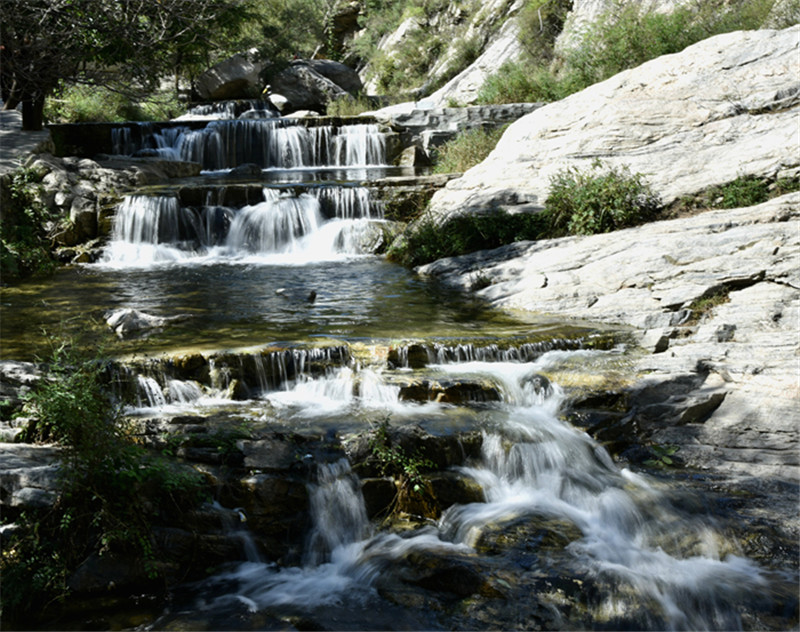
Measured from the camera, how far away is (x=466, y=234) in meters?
11.3

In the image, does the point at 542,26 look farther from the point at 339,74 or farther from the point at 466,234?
the point at 466,234

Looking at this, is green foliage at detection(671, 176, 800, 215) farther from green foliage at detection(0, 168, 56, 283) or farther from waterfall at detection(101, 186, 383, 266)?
A: green foliage at detection(0, 168, 56, 283)

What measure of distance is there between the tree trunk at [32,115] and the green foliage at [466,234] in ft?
28.2

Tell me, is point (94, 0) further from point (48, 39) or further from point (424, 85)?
point (424, 85)

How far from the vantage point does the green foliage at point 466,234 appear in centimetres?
1100

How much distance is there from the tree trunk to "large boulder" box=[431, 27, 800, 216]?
8.74m

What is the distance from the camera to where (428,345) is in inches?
273

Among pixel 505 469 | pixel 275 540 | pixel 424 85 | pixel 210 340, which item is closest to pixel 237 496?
pixel 275 540

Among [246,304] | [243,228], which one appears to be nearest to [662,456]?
[246,304]

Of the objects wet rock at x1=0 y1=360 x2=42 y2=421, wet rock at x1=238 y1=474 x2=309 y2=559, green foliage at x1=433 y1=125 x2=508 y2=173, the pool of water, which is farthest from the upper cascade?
wet rock at x1=238 y1=474 x2=309 y2=559

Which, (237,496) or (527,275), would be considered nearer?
(237,496)

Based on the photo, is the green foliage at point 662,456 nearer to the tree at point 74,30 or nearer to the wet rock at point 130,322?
the wet rock at point 130,322

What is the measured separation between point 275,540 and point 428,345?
8.97 ft

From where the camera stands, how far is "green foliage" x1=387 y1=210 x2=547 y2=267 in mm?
11000
